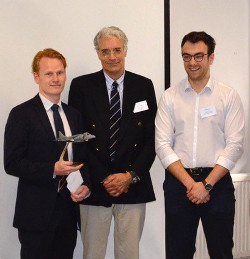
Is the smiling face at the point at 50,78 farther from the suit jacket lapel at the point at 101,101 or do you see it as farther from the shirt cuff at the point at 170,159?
the shirt cuff at the point at 170,159

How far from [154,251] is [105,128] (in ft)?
4.43

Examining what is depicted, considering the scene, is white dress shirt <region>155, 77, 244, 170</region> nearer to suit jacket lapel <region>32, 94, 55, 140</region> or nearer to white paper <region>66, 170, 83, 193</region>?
white paper <region>66, 170, 83, 193</region>

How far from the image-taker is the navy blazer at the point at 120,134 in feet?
8.82

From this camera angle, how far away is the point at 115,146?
270cm

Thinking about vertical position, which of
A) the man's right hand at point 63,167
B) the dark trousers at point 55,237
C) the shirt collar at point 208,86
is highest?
the shirt collar at point 208,86

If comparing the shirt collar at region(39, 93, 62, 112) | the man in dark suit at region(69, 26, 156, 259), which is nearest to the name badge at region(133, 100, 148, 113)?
the man in dark suit at region(69, 26, 156, 259)

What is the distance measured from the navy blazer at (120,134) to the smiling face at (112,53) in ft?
0.42

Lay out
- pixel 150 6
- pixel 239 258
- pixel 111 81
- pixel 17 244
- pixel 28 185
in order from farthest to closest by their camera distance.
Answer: pixel 239 258 → pixel 150 6 → pixel 17 244 → pixel 111 81 → pixel 28 185

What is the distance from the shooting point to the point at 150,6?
3330 mm

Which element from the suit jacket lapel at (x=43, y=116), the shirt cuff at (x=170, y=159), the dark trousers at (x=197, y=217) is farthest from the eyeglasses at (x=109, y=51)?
the dark trousers at (x=197, y=217)

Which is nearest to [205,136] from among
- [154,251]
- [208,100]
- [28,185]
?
[208,100]

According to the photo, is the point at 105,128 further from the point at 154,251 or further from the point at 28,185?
the point at 154,251

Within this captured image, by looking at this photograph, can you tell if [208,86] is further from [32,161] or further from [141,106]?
[32,161]

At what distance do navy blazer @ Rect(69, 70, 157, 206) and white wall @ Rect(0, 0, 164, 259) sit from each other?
0.42 meters
